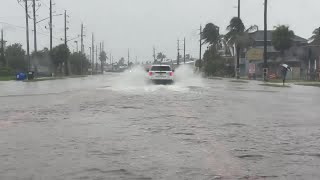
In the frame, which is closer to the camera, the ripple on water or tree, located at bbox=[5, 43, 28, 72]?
the ripple on water

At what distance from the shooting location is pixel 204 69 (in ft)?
308

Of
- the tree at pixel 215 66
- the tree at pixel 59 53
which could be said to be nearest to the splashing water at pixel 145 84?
the tree at pixel 215 66

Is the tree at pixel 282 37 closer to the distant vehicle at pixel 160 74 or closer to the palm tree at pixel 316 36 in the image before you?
the palm tree at pixel 316 36

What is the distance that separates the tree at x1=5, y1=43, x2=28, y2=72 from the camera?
358ft

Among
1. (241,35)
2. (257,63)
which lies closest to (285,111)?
(241,35)

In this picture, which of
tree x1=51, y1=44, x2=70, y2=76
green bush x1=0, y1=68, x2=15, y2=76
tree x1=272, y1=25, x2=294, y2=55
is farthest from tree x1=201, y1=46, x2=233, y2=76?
green bush x1=0, y1=68, x2=15, y2=76

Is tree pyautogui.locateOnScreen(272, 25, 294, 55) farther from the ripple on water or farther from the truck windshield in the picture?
the ripple on water

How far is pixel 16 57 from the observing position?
111438 mm

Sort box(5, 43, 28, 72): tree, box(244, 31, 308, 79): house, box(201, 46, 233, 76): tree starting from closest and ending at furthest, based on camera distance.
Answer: box(244, 31, 308, 79): house → box(201, 46, 233, 76): tree → box(5, 43, 28, 72): tree

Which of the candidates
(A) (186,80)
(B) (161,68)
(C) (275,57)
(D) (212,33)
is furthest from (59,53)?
(B) (161,68)

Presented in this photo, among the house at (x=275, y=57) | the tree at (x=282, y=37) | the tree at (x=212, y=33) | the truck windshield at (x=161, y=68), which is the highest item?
the tree at (x=212, y=33)

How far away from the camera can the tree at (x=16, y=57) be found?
109194 mm

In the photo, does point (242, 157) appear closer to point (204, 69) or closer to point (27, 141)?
point (27, 141)

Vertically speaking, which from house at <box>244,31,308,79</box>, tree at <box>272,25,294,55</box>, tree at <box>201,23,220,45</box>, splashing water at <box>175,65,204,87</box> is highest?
tree at <box>201,23,220,45</box>
